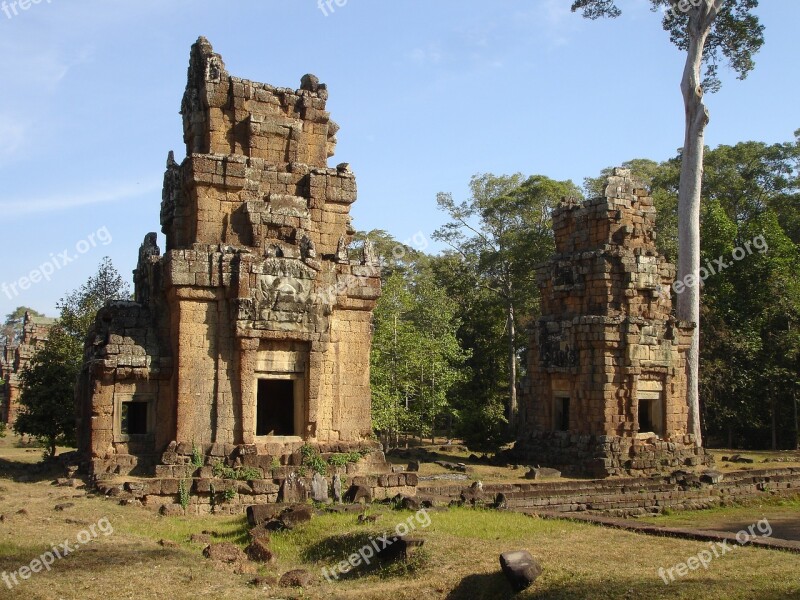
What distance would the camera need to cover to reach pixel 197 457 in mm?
14336

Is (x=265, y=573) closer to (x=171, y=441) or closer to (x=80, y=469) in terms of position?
(x=171, y=441)

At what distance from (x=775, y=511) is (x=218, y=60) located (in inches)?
594

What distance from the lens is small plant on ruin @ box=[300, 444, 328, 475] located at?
15.0m

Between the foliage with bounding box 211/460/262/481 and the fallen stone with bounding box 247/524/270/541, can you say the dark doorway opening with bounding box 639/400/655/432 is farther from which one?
the fallen stone with bounding box 247/524/270/541

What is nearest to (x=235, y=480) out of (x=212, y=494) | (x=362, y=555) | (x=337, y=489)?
(x=212, y=494)

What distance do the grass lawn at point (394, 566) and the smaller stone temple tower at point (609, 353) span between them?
924 centimetres

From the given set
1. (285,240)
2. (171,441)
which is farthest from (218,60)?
(171,441)

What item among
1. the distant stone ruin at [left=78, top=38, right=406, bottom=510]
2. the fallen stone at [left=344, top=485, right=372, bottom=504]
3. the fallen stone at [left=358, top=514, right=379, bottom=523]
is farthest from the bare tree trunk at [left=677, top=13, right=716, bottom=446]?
the fallen stone at [left=358, top=514, right=379, bottom=523]

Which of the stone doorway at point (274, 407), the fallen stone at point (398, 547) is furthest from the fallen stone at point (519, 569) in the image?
the stone doorway at point (274, 407)

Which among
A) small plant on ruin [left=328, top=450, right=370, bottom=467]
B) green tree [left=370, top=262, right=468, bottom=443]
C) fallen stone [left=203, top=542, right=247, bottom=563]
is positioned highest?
green tree [left=370, top=262, right=468, bottom=443]

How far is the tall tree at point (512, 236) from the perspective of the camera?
1264 inches

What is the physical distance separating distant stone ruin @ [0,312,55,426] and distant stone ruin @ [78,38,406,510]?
24.5 meters

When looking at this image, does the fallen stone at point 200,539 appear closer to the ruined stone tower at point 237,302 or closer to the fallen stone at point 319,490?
the fallen stone at point 319,490

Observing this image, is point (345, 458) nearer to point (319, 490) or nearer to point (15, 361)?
point (319, 490)
